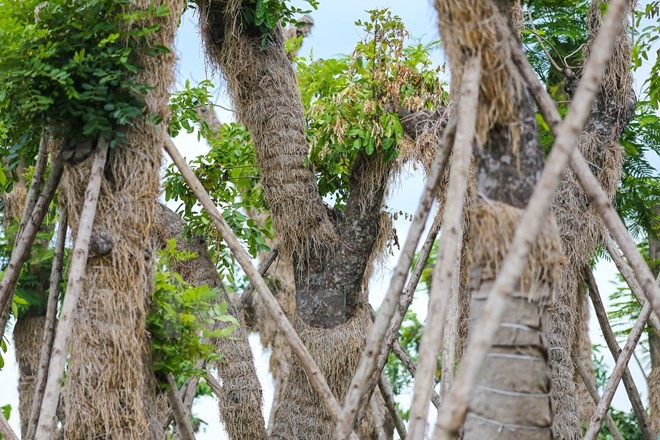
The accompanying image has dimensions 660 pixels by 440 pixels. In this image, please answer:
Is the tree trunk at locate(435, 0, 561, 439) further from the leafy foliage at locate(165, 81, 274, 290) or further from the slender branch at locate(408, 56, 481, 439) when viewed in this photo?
the leafy foliage at locate(165, 81, 274, 290)

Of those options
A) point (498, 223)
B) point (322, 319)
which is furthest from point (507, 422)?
point (322, 319)

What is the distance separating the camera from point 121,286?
5367 millimetres

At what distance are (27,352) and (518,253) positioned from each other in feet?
26.8

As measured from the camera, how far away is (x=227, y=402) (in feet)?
25.7

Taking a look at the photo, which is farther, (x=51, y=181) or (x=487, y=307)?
(x=51, y=181)

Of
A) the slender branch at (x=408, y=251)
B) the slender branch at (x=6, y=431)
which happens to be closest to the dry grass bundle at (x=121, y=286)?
the slender branch at (x=6, y=431)

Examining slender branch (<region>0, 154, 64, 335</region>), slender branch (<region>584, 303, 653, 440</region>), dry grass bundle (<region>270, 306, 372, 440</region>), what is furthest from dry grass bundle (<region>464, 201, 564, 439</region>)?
slender branch (<region>584, 303, 653, 440</region>)

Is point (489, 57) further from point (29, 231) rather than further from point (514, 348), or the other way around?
point (29, 231)

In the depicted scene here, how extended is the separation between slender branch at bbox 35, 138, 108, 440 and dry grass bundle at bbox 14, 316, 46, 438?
521 cm

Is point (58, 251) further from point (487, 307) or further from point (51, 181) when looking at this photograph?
point (487, 307)

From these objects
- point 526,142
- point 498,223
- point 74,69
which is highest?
point 74,69

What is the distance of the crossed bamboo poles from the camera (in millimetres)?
3248

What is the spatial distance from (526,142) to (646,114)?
21.0 ft

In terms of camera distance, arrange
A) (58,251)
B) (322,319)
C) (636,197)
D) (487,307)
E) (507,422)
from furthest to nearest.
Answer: (636,197)
(322,319)
(58,251)
(507,422)
(487,307)
